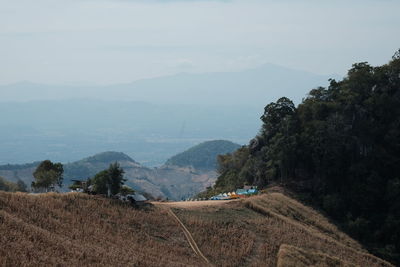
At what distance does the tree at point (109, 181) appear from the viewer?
40.3 metres

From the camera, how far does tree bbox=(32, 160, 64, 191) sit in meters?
49.8

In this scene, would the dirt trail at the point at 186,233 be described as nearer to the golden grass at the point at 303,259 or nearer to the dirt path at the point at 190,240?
the dirt path at the point at 190,240

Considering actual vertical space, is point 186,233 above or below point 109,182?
below

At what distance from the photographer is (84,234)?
103 feet

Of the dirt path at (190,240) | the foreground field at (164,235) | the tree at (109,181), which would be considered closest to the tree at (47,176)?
the tree at (109,181)

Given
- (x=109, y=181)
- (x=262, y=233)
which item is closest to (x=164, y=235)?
(x=109, y=181)

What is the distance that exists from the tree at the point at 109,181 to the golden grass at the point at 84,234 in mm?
1798

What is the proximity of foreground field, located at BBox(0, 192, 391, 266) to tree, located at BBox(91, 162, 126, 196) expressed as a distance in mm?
1918

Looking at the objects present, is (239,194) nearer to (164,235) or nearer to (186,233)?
(186,233)

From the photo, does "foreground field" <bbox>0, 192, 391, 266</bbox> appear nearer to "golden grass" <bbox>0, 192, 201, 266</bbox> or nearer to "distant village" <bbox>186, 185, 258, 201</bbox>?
"golden grass" <bbox>0, 192, 201, 266</bbox>

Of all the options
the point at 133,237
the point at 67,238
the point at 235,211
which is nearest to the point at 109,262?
the point at 67,238

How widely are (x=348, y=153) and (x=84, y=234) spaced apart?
33.7 m

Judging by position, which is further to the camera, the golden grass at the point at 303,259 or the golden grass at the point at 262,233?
the golden grass at the point at 262,233

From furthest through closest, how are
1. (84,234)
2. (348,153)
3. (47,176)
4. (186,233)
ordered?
(348,153)
(47,176)
(186,233)
(84,234)
